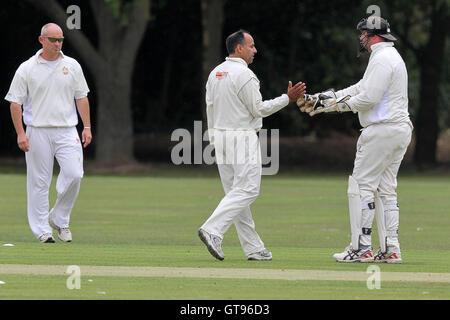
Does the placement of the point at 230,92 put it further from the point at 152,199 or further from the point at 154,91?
the point at 154,91

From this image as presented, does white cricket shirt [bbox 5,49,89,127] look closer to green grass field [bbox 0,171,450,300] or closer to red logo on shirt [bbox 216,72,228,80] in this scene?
green grass field [bbox 0,171,450,300]

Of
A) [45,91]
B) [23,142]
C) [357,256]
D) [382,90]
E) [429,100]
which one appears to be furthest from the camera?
[429,100]

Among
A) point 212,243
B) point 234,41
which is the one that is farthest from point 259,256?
point 234,41

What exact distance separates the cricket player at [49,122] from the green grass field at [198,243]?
0.43m

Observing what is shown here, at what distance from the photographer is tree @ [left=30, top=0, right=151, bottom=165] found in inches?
1412

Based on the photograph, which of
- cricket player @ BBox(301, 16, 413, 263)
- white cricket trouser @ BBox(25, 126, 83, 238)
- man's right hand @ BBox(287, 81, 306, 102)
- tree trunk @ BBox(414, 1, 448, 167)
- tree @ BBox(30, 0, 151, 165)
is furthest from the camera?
tree trunk @ BBox(414, 1, 448, 167)

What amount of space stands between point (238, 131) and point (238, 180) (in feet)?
1.60

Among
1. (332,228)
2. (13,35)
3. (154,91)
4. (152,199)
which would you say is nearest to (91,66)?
(13,35)

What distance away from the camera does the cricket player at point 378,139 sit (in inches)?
449

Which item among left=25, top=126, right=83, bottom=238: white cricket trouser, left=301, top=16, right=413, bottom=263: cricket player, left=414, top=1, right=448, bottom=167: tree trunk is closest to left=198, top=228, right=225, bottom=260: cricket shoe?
left=301, top=16, right=413, bottom=263: cricket player

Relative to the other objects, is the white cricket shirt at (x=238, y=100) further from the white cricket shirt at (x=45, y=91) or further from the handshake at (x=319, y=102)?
the white cricket shirt at (x=45, y=91)

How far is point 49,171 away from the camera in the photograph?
45.3 ft

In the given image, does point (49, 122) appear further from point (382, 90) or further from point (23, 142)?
point (382, 90)

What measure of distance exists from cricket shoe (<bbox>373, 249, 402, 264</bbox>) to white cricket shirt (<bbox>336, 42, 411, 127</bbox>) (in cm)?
132
